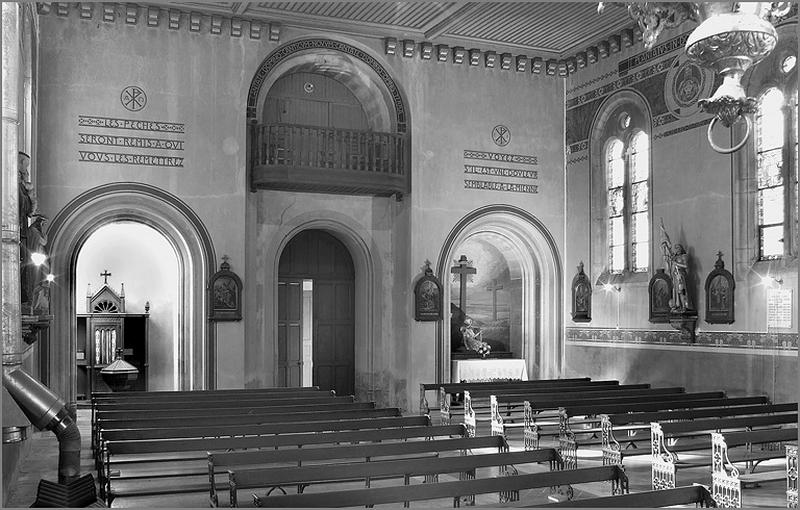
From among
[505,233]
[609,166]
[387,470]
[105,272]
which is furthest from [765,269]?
[105,272]

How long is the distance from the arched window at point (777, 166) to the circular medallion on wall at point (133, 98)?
11209mm

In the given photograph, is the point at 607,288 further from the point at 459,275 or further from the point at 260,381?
the point at 260,381

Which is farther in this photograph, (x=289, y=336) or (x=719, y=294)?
(x=289, y=336)

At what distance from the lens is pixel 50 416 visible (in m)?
7.93

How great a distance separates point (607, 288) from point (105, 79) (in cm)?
1091

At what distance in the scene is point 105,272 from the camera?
776 inches

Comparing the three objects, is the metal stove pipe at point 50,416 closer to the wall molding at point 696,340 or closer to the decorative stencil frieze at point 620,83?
the wall molding at point 696,340

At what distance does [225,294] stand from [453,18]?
283 inches

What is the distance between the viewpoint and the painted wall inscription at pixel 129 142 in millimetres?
15938

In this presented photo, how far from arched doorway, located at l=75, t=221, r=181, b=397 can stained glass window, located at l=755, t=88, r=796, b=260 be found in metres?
12.7

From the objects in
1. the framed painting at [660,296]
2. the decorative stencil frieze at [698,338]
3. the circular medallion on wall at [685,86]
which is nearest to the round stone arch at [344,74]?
the circular medallion on wall at [685,86]

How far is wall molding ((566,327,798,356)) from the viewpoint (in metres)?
13.8

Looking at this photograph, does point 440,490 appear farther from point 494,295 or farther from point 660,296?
point 494,295

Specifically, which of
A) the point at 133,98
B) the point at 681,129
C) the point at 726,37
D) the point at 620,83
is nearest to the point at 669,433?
the point at 726,37
